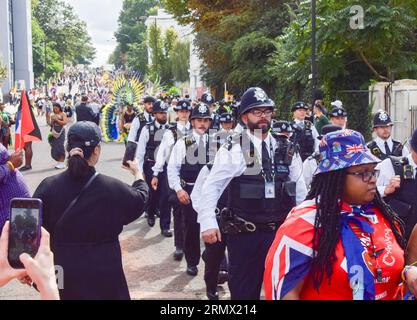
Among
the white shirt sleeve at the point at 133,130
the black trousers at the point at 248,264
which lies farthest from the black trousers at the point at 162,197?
the black trousers at the point at 248,264

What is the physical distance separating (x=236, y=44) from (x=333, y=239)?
26185 millimetres

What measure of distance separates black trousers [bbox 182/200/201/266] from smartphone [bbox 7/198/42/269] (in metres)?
5.23

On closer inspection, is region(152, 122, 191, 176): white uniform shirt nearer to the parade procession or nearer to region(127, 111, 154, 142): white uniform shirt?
the parade procession

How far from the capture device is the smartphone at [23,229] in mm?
2215

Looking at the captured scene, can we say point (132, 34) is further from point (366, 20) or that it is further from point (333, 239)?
point (333, 239)

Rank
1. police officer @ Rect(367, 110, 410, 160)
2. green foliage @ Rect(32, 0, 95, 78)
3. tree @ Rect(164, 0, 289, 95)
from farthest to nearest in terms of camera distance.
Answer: green foliage @ Rect(32, 0, 95, 78), tree @ Rect(164, 0, 289, 95), police officer @ Rect(367, 110, 410, 160)

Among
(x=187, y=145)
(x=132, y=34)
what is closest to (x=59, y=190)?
(x=187, y=145)

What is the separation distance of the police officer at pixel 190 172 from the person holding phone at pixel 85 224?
11.3ft

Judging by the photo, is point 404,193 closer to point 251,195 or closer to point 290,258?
point 251,195

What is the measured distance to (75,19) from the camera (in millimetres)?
112688

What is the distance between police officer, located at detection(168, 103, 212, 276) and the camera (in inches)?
308

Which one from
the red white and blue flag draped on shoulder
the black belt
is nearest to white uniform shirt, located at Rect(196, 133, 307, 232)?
the black belt

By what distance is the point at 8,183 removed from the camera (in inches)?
221
